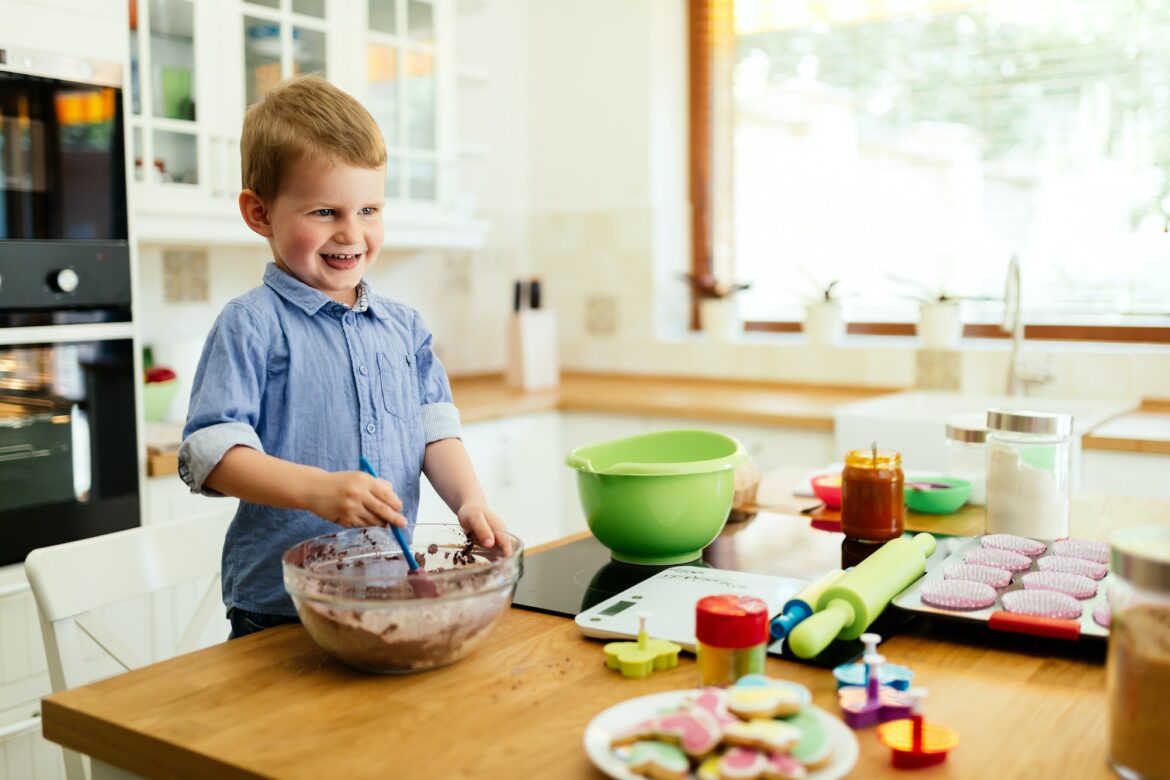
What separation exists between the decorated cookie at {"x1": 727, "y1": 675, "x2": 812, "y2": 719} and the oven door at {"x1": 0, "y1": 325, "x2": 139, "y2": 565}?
5.31 ft

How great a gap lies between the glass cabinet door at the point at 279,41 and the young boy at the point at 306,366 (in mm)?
1436

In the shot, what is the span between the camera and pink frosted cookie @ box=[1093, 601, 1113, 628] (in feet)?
3.29

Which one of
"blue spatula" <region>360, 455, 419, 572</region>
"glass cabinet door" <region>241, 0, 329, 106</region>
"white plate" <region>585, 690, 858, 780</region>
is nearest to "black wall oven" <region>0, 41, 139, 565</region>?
"glass cabinet door" <region>241, 0, 329, 106</region>

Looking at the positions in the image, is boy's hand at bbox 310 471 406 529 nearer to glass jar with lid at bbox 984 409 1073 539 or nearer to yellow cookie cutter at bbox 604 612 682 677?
yellow cookie cutter at bbox 604 612 682 677

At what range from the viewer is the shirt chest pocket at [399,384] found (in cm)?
130

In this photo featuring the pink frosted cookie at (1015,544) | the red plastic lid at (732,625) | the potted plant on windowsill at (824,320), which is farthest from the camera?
the potted plant on windowsill at (824,320)

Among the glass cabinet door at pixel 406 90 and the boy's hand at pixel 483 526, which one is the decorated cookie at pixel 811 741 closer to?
the boy's hand at pixel 483 526

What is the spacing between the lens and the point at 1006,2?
3068mm

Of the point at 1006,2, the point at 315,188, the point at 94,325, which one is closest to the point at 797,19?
the point at 1006,2

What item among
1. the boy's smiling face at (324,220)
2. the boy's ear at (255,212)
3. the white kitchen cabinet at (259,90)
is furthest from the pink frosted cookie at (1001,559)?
the white kitchen cabinet at (259,90)

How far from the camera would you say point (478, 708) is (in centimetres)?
90

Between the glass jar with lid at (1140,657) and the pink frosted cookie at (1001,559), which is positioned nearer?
the glass jar with lid at (1140,657)

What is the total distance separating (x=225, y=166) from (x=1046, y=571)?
200 centimetres

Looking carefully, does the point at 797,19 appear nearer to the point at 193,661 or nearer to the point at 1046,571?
the point at 1046,571
